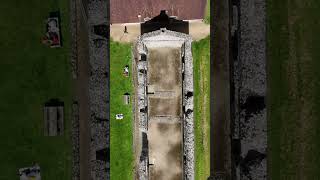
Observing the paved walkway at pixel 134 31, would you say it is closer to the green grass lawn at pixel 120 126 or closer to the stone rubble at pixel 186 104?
the stone rubble at pixel 186 104

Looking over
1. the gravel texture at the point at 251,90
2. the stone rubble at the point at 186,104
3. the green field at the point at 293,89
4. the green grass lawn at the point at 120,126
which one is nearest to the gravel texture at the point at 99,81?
the green grass lawn at the point at 120,126

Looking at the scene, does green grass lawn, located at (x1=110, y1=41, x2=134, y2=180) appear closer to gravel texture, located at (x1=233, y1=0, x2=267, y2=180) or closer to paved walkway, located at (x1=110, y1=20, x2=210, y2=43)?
paved walkway, located at (x1=110, y1=20, x2=210, y2=43)

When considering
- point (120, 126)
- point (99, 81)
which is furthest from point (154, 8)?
point (120, 126)

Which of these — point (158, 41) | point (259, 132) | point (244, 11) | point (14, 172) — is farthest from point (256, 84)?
point (14, 172)

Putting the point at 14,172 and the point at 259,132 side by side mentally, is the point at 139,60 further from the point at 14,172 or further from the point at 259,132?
the point at 14,172

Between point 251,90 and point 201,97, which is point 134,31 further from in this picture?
point 251,90

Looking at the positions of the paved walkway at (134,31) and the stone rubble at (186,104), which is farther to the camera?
the paved walkway at (134,31)
